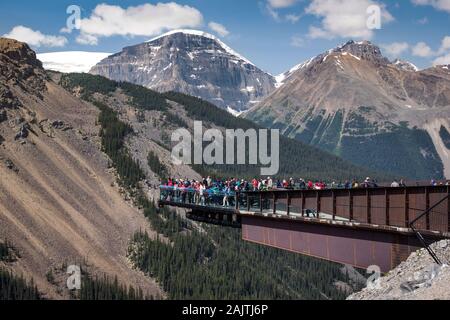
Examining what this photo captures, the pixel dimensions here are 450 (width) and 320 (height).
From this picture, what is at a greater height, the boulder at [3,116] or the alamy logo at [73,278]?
the boulder at [3,116]

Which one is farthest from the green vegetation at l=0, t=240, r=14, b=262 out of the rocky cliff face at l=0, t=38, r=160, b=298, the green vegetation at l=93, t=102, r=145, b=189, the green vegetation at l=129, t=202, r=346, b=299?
the green vegetation at l=93, t=102, r=145, b=189

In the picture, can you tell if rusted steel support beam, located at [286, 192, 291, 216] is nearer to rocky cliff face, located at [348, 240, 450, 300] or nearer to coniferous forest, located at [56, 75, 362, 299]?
rocky cliff face, located at [348, 240, 450, 300]

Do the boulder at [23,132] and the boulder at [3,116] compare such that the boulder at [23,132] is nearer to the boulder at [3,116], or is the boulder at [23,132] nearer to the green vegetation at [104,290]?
the boulder at [3,116]

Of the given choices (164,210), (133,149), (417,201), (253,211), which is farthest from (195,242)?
(417,201)

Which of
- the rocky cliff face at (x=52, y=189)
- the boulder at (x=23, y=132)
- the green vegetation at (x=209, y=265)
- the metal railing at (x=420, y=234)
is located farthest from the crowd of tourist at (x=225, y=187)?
the boulder at (x=23, y=132)

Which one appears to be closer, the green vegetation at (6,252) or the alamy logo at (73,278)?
the green vegetation at (6,252)

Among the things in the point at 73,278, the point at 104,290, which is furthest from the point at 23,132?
the point at 104,290

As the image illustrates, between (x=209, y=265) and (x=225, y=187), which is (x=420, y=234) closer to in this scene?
(x=225, y=187)

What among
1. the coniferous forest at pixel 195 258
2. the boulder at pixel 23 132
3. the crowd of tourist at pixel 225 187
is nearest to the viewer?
the crowd of tourist at pixel 225 187
